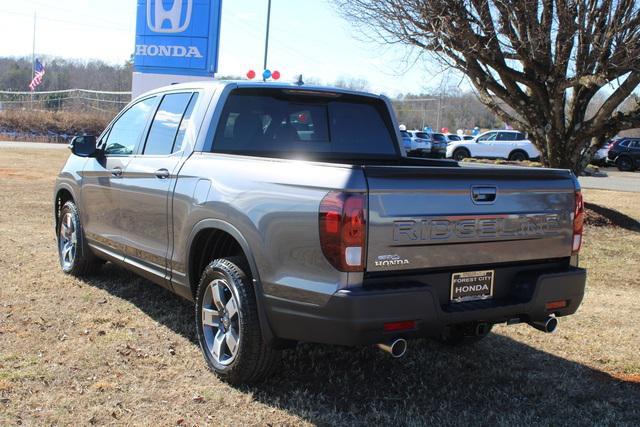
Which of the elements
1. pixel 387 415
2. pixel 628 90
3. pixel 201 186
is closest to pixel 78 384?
pixel 201 186

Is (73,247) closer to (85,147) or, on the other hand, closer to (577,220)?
(85,147)

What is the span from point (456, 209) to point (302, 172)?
0.87 metres

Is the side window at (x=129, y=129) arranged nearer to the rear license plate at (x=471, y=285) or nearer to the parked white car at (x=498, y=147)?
the rear license plate at (x=471, y=285)

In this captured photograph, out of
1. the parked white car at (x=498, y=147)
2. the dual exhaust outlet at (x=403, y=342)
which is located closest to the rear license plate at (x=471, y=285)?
the dual exhaust outlet at (x=403, y=342)

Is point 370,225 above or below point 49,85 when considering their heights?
below

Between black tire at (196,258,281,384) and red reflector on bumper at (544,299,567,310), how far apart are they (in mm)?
1645

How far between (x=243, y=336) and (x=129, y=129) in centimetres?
274

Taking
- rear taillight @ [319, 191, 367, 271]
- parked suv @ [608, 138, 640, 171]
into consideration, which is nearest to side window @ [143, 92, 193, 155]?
rear taillight @ [319, 191, 367, 271]

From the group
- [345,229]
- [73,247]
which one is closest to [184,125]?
[345,229]

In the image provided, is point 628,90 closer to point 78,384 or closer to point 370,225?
point 370,225

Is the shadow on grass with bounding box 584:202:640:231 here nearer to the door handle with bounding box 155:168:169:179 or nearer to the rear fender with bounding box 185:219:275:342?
the door handle with bounding box 155:168:169:179

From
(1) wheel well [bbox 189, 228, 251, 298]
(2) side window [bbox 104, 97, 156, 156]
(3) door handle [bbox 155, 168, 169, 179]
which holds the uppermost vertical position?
(2) side window [bbox 104, 97, 156, 156]

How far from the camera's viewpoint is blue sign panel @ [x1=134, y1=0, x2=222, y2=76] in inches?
639

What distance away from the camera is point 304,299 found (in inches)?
137
